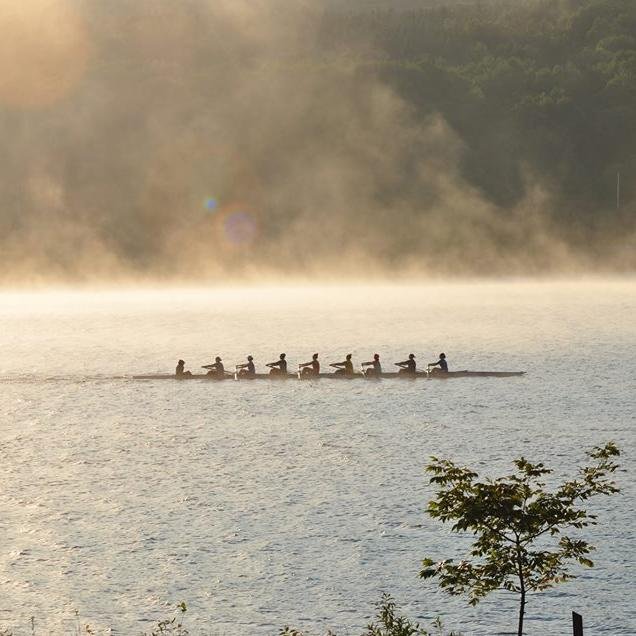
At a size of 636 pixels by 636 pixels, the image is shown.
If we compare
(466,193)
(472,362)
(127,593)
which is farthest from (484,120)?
(127,593)

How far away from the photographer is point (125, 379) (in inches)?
2756

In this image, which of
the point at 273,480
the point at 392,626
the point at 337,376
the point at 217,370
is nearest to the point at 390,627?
the point at 392,626

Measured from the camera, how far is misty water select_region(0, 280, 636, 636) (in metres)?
26.0

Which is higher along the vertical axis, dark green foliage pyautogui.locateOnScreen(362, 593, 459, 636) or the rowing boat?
the rowing boat

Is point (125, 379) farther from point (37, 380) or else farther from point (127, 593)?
point (127, 593)

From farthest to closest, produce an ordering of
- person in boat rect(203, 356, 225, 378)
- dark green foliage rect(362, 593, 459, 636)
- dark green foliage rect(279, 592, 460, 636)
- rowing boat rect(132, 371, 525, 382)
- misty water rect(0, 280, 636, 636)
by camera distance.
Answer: person in boat rect(203, 356, 225, 378)
rowing boat rect(132, 371, 525, 382)
misty water rect(0, 280, 636, 636)
dark green foliage rect(362, 593, 459, 636)
dark green foliage rect(279, 592, 460, 636)


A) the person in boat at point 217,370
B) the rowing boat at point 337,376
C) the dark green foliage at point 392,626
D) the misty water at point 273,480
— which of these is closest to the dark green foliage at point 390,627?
the dark green foliage at point 392,626

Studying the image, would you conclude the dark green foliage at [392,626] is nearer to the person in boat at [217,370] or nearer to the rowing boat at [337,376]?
the rowing boat at [337,376]

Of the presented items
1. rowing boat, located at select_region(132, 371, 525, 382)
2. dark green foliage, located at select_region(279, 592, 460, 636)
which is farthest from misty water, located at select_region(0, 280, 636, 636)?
rowing boat, located at select_region(132, 371, 525, 382)

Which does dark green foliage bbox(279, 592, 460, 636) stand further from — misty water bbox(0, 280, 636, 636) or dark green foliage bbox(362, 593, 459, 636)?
misty water bbox(0, 280, 636, 636)

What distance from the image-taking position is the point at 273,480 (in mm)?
39219

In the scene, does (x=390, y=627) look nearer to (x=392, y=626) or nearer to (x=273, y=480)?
(x=392, y=626)

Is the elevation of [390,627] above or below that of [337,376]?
below

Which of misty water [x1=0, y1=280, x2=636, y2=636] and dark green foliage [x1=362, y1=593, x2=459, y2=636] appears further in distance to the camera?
misty water [x1=0, y1=280, x2=636, y2=636]
